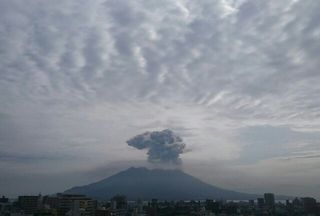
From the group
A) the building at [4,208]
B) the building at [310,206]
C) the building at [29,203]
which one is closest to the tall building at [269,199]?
the building at [310,206]

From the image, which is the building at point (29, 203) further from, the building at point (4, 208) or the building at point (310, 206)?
the building at point (310, 206)

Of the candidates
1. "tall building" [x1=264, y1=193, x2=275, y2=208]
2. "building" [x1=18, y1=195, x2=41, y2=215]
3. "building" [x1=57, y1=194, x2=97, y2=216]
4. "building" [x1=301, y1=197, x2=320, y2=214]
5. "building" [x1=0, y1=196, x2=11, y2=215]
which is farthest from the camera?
"tall building" [x1=264, y1=193, x2=275, y2=208]

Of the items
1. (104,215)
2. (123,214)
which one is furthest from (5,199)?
(104,215)

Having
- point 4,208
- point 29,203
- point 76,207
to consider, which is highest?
point 29,203

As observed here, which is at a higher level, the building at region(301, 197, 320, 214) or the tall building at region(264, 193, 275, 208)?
the tall building at region(264, 193, 275, 208)

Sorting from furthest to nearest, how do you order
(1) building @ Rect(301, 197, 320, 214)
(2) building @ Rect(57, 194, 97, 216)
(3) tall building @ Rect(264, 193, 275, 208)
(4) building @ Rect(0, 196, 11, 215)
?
1. (3) tall building @ Rect(264, 193, 275, 208)
2. (1) building @ Rect(301, 197, 320, 214)
3. (4) building @ Rect(0, 196, 11, 215)
4. (2) building @ Rect(57, 194, 97, 216)

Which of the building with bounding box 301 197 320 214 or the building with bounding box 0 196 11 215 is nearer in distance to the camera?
the building with bounding box 0 196 11 215

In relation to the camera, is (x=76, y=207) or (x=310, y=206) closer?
(x=76, y=207)

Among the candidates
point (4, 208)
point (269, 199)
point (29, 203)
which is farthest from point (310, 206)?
point (4, 208)

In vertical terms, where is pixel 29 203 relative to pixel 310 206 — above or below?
above

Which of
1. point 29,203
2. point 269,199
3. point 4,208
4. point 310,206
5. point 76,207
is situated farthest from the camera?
point 269,199

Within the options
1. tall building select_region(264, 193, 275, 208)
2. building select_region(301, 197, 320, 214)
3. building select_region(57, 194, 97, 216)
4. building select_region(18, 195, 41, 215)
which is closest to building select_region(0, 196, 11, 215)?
building select_region(18, 195, 41, 215)

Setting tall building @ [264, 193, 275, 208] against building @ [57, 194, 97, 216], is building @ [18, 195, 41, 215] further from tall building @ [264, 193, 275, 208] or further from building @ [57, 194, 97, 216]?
tall building @ [264, 193, 275, 208]

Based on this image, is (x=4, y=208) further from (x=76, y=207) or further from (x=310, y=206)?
(x=310, y=206)
